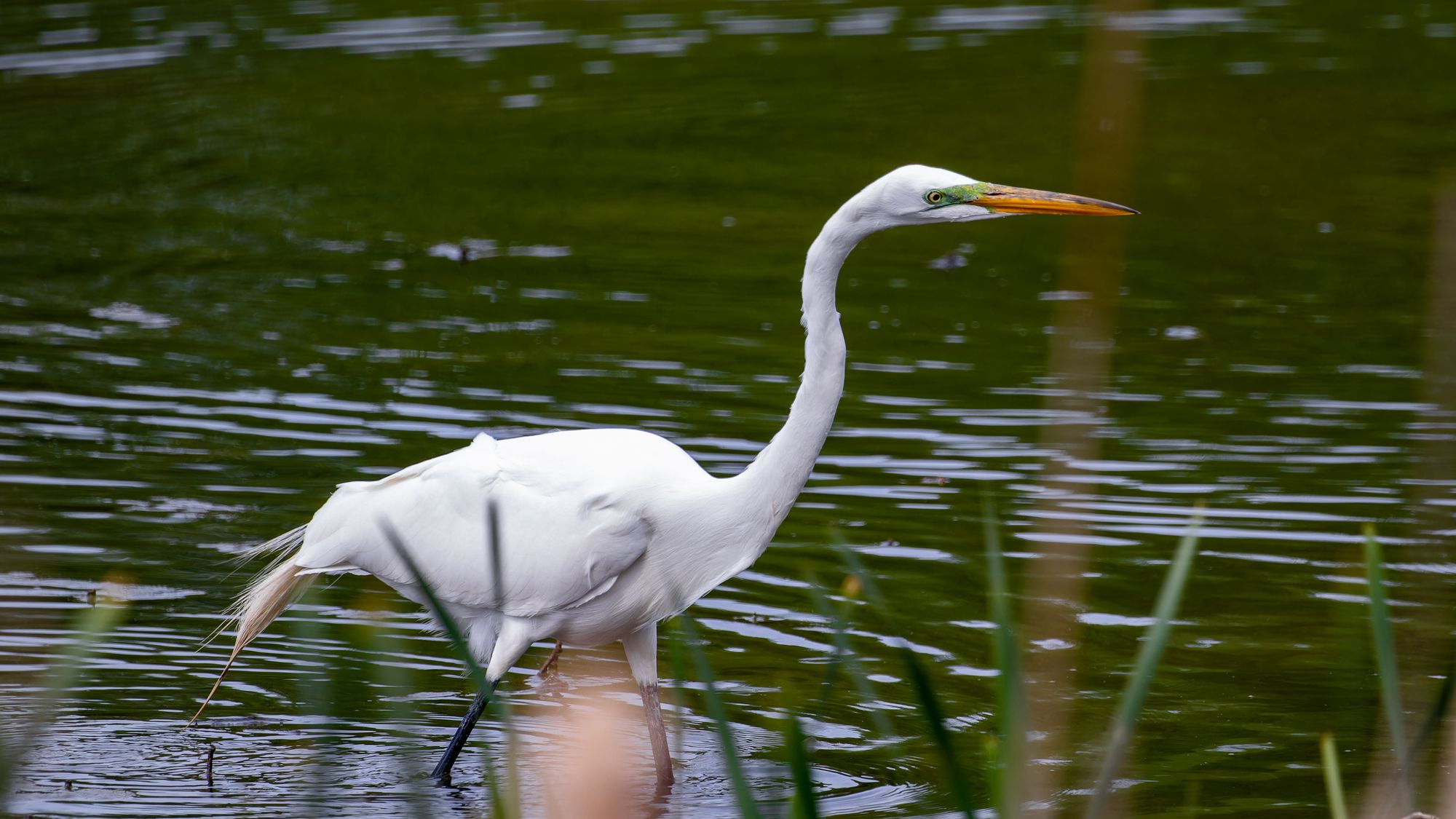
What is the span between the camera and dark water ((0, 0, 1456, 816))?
4.50 meters

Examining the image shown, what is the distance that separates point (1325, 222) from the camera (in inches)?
385

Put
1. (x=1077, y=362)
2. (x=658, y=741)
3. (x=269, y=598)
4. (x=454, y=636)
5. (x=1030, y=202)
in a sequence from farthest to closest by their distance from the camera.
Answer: (x=1077, y=362) → (x=269, y=598) → (x=658, y=741) → (x=1030, y=202) → (x=454, y=636)

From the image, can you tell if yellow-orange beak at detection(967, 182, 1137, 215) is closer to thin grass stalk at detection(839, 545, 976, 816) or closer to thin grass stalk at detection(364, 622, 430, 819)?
thin grass stalk at detection(839, 545, 976, 816)

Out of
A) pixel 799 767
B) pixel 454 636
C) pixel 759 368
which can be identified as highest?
pixel 454 636

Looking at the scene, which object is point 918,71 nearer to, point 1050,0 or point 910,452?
point 1050,0

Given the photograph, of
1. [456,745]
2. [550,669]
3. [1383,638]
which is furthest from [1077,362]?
[1383,638]

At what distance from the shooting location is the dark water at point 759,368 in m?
4.50

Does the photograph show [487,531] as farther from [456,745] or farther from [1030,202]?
[1030,202]

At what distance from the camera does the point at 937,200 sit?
3922 mm

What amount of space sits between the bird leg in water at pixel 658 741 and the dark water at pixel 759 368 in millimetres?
91

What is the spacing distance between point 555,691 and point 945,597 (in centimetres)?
118

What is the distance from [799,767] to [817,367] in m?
1.99

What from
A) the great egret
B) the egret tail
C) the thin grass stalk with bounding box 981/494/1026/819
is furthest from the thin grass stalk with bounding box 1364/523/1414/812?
the egret tail

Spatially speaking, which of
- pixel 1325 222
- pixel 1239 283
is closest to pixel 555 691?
pixel 1239 283
